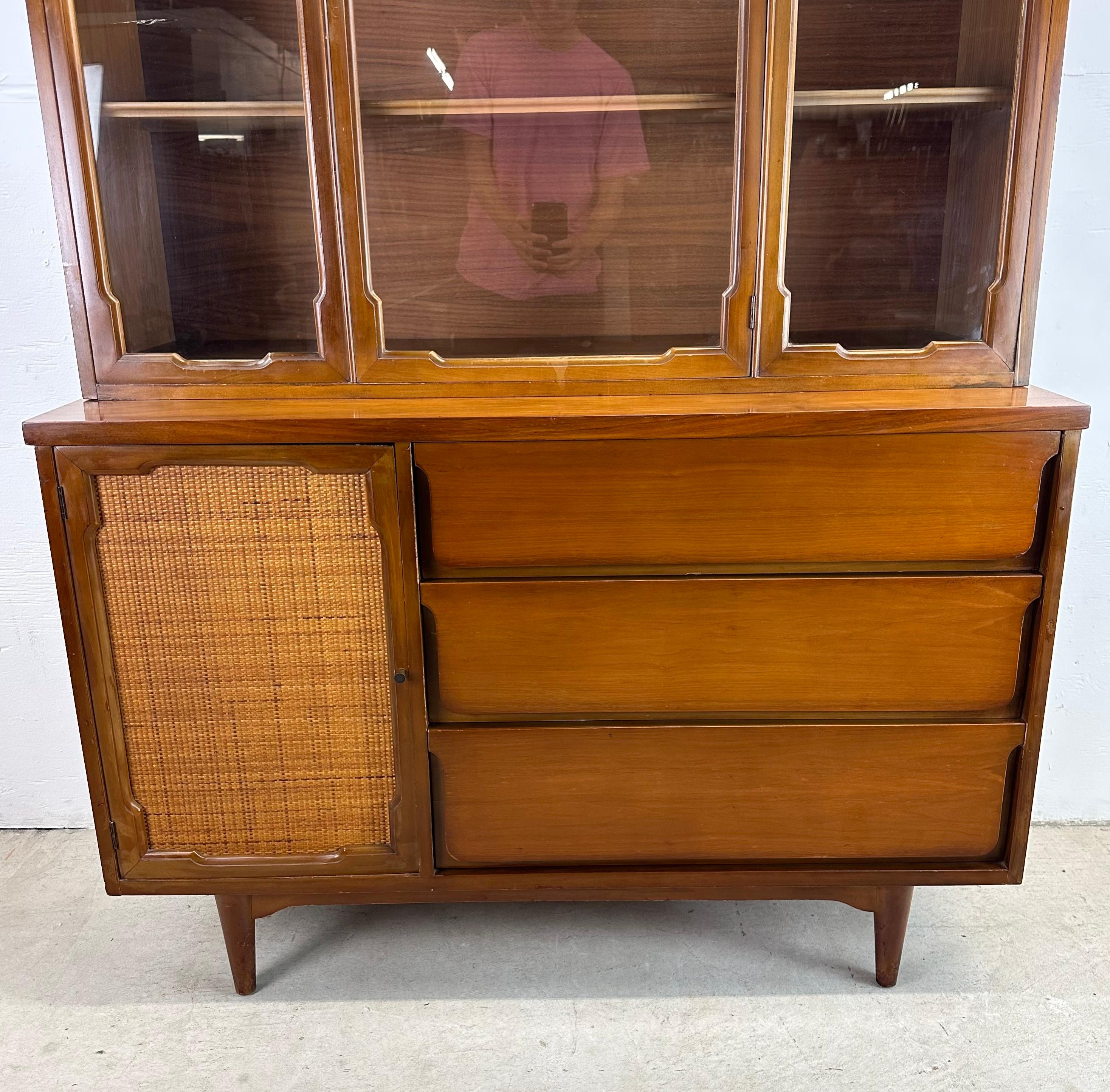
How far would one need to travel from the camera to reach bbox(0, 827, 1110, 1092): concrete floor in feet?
4.32

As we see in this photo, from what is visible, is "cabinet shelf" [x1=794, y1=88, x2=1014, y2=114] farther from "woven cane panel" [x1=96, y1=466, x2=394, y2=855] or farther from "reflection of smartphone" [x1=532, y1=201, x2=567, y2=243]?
"woven cane panel" [x1=96, y1=466, x2=394, y2=855]

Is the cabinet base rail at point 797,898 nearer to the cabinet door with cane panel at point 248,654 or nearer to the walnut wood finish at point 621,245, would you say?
the cabinet door with cane panel at point 248,654

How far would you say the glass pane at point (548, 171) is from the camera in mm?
1271

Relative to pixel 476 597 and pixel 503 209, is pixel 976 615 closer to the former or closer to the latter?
pixel 476 597

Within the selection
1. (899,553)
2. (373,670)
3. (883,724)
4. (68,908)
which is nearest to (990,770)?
(883,724)

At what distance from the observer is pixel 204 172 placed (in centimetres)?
133

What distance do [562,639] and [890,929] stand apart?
0.67 metres

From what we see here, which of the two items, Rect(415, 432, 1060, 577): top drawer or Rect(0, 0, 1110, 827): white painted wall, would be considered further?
Rect(0, 0, 1110, 827): white painted wall

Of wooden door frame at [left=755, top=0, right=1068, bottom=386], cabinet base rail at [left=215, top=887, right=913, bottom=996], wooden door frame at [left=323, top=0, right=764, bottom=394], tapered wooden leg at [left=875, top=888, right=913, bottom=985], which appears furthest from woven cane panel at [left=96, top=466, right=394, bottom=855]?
tapered wooden leg at [left=875, top=888, right=913, bottom=985]

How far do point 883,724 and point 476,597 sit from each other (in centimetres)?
58

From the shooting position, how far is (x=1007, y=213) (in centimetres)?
Result: 129

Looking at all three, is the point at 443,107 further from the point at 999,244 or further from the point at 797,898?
the point at 797,898

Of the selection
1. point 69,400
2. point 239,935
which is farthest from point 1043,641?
point 69,400

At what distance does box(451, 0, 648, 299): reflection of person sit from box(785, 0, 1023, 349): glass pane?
24cm
